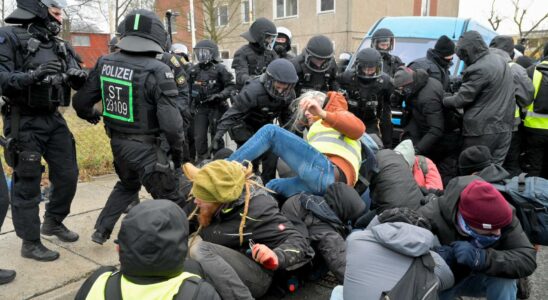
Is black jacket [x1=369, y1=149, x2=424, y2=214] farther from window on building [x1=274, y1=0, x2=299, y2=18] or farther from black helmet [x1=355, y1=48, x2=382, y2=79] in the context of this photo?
window on building [x1=274, y1=0, x2=299, y2=18]

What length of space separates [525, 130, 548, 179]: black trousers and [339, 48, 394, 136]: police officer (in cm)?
169

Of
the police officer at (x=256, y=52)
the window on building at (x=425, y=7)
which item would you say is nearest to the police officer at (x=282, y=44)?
the police officer at (x=256, y=52)

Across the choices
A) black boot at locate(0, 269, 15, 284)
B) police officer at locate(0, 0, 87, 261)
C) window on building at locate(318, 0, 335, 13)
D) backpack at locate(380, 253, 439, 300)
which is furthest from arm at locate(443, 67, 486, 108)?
window on building at locate(318, 0, 335, 13)

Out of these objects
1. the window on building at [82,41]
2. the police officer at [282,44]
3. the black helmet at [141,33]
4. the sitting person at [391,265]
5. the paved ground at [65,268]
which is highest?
the black helmet at [141,33]

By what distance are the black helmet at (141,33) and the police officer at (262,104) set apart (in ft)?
3.81

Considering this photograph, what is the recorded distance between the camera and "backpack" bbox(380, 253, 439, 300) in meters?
2.04

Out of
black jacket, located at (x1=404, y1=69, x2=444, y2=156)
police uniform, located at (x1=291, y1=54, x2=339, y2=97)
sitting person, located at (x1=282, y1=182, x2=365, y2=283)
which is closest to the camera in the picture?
sitting person, located at (x1=282, y1=182, x2=365, y2=283)

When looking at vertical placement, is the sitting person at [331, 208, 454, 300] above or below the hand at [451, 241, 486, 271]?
above

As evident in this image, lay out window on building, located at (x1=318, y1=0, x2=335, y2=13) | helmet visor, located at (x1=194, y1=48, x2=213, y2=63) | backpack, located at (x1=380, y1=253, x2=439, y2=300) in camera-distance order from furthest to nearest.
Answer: window on building, located at (x1=318, y1=0, x2=335, y2=13) → helmet visor, located at (x1=194, y1=48, x2=213, y2=63) → backpack, located at (x1=380, y1=253, x2=439, y2=300)

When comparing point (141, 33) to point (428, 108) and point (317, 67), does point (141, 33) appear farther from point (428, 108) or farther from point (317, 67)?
point (428, 108)

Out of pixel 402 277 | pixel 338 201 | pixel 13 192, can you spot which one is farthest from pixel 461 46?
pixel 13 192

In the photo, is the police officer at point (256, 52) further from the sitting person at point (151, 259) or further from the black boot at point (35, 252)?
the sitting person at point (151, 259)

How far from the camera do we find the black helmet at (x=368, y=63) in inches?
193

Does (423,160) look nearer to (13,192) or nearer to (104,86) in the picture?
(104,86)
